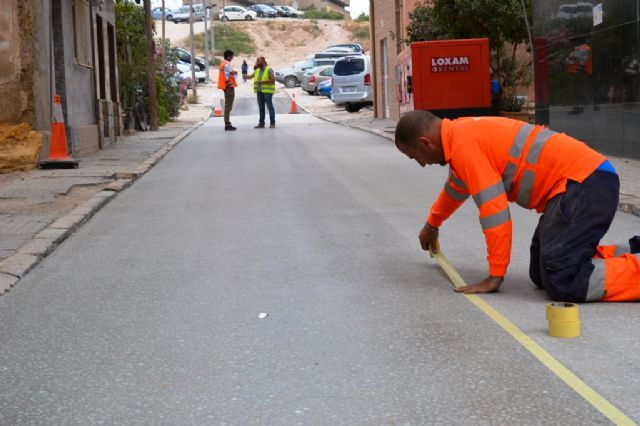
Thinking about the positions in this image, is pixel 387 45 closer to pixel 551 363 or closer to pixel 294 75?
pixel 294 75

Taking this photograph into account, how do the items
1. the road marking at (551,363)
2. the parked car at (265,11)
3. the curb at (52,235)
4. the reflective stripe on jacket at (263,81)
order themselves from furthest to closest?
the parked car at (265,11) < the reflective stripe on jacket at (263,81) < the curb at (52,235) < the road marking at (551,363)

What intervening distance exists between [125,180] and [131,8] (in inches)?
709

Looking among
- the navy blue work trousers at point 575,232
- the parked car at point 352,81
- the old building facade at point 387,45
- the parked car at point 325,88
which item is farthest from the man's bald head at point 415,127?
the parked car at point 325,88

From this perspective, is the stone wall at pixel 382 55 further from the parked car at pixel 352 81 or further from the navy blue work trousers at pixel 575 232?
the navy blue work trousers at pixel 575 232

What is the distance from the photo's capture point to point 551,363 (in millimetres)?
4680

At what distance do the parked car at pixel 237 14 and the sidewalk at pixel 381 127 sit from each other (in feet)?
144

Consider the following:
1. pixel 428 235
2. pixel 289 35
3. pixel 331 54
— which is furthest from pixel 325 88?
pixel 289 35

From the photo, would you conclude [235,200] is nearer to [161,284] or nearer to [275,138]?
[161,284]

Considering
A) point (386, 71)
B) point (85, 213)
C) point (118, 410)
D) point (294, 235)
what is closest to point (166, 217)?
point (85, 213)

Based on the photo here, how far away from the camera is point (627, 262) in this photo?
5.82m

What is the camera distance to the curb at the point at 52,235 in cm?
736

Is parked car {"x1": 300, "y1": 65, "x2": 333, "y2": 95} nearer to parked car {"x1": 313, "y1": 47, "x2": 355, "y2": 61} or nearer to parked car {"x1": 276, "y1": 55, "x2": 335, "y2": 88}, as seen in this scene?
parked car {"x1": 313, "y1": 47, "x2": 355, "y2": 61}

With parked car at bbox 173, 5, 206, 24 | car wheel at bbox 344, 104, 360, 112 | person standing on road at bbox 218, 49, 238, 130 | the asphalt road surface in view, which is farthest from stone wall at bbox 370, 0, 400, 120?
parked car at bbox 173, 5, 206, 24

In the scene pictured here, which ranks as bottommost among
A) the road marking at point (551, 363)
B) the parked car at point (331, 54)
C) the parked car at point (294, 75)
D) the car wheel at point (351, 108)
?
the road marking at point (551, 363)
